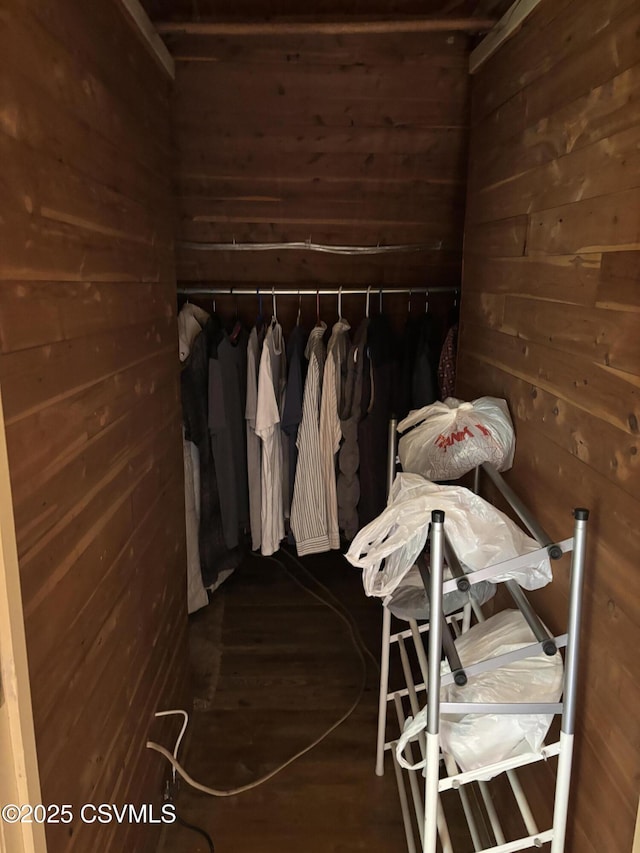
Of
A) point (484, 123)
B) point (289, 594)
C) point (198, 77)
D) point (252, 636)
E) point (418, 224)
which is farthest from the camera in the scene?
point (289, 594)

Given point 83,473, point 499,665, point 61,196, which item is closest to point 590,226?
point 499,665

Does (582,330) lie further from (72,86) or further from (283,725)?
(283,725)

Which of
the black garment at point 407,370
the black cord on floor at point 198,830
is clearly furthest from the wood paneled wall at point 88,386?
the black garment at point 407,370

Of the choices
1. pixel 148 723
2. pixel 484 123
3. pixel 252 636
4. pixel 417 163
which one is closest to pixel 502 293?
pixel 484 123

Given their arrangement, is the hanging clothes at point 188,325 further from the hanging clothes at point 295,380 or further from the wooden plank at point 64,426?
the wooden plank at point 64,426

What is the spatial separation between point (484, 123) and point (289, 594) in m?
2.27

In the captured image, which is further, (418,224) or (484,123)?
(418,224)

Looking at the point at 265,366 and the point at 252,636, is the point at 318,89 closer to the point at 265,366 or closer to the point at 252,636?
the point at 265,366

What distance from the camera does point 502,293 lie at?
1884mm

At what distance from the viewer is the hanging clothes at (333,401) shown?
9.32ft

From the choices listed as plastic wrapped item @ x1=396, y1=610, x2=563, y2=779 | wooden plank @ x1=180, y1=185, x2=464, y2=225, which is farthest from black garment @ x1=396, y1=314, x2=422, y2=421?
plastic wrapped item @ x1=396, y1=610, x2=563, y2=779

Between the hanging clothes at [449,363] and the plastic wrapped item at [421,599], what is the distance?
3.98 feet

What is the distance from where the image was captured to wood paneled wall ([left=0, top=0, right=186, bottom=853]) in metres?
1.04

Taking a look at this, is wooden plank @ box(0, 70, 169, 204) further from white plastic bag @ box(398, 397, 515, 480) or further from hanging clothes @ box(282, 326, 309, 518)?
hanging clothes @ box(282, 326, 309, 518)
